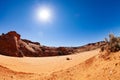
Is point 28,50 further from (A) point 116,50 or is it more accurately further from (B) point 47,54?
(A) point 116,50

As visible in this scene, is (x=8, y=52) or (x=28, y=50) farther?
(x=28, y=50)

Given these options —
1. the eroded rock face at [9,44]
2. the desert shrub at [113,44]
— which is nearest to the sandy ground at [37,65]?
the desert shrub at [113,44]

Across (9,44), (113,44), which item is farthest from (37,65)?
(9,44)

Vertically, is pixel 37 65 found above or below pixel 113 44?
below

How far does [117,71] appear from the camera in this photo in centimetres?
947

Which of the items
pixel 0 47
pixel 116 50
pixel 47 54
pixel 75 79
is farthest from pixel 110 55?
pixel 47 54

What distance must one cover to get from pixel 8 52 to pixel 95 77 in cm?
5015

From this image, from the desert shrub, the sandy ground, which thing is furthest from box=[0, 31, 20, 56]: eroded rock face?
the desert shrub

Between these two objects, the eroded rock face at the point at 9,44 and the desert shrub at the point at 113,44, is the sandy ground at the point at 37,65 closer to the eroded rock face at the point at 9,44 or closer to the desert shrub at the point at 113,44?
the desert shrub at the point at 113,44

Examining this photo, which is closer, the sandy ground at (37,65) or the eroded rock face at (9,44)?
the sandy ground at (37,65)

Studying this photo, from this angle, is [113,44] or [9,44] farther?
[9,44]

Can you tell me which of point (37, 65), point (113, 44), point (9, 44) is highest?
point (9, 44)

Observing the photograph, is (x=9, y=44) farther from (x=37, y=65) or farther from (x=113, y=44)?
(x=113, y=44)

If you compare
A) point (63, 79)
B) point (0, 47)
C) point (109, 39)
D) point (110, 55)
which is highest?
point (0, 47)
